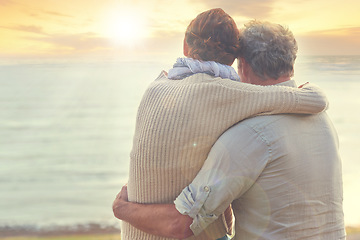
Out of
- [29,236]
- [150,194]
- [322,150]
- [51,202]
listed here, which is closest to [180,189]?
[150,194]

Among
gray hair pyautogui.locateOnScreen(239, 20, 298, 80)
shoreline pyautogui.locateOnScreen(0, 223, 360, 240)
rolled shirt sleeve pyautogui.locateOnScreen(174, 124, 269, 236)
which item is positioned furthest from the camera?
shoreline pyautogui.locateOnScreen(0, 223, 360, 240)

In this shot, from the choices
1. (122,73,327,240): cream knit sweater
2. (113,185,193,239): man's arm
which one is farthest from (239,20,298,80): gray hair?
(113,185,193,239): man's arm

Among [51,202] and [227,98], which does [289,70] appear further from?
[51,202]

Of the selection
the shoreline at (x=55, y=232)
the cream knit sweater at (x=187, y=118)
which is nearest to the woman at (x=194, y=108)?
the cream knit sweater at (x=187, y=118)

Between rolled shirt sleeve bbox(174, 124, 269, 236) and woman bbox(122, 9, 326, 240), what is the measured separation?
53 millimetres

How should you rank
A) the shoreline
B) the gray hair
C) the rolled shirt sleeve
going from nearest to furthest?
the rolled shirt sleeve, the gray hair, the shoreline

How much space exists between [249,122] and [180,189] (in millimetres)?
294

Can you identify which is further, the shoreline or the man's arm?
the shoreline

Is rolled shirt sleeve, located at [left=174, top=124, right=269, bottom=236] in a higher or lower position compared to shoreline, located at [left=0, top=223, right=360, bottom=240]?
higher

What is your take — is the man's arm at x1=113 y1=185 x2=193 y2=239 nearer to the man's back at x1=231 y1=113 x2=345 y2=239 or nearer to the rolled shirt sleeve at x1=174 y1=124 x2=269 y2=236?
the rolled shirt sleeve at x1=174 y1=124 x2=269 y2=236

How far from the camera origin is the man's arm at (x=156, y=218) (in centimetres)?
109

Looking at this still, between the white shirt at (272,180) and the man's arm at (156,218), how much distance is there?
30 millimetres

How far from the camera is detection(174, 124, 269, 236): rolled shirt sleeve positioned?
1.05 m

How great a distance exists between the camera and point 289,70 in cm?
121
